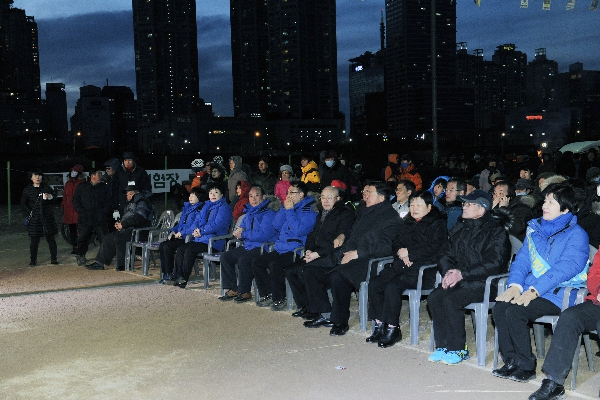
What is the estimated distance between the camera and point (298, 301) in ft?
22.3

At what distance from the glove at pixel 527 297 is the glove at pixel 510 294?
0.19ft

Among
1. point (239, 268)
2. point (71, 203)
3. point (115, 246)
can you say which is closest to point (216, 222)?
point (239, 268)

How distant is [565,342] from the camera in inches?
168

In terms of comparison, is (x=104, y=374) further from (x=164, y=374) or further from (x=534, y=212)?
(x=534, y=212)

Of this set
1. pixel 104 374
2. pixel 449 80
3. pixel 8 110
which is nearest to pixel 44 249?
pixel 104 374

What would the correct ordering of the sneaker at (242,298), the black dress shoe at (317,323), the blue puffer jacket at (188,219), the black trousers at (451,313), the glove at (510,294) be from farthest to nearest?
the blue puffer jacket at (188,219)
the sneaker at (242,298)
the black dress shoe at (317,323)
the black trousers at (451,313)
the glove at (510,294)

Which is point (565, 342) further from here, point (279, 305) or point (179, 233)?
point (179, 233)

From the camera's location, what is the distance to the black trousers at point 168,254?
882cm

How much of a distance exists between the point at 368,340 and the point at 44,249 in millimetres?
8681

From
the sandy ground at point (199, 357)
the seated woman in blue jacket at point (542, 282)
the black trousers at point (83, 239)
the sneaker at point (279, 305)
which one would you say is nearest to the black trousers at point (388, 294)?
the sandy ground at point (199, 357)

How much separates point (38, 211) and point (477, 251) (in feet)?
25.6

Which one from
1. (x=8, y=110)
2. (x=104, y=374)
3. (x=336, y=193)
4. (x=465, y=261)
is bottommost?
(x=104, y=374)

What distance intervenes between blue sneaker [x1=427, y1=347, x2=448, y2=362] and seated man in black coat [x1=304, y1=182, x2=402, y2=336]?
111 centimetres

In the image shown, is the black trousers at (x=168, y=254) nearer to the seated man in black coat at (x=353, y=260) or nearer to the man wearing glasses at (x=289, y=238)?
the man wearing glasses at (x=289, y=238)
